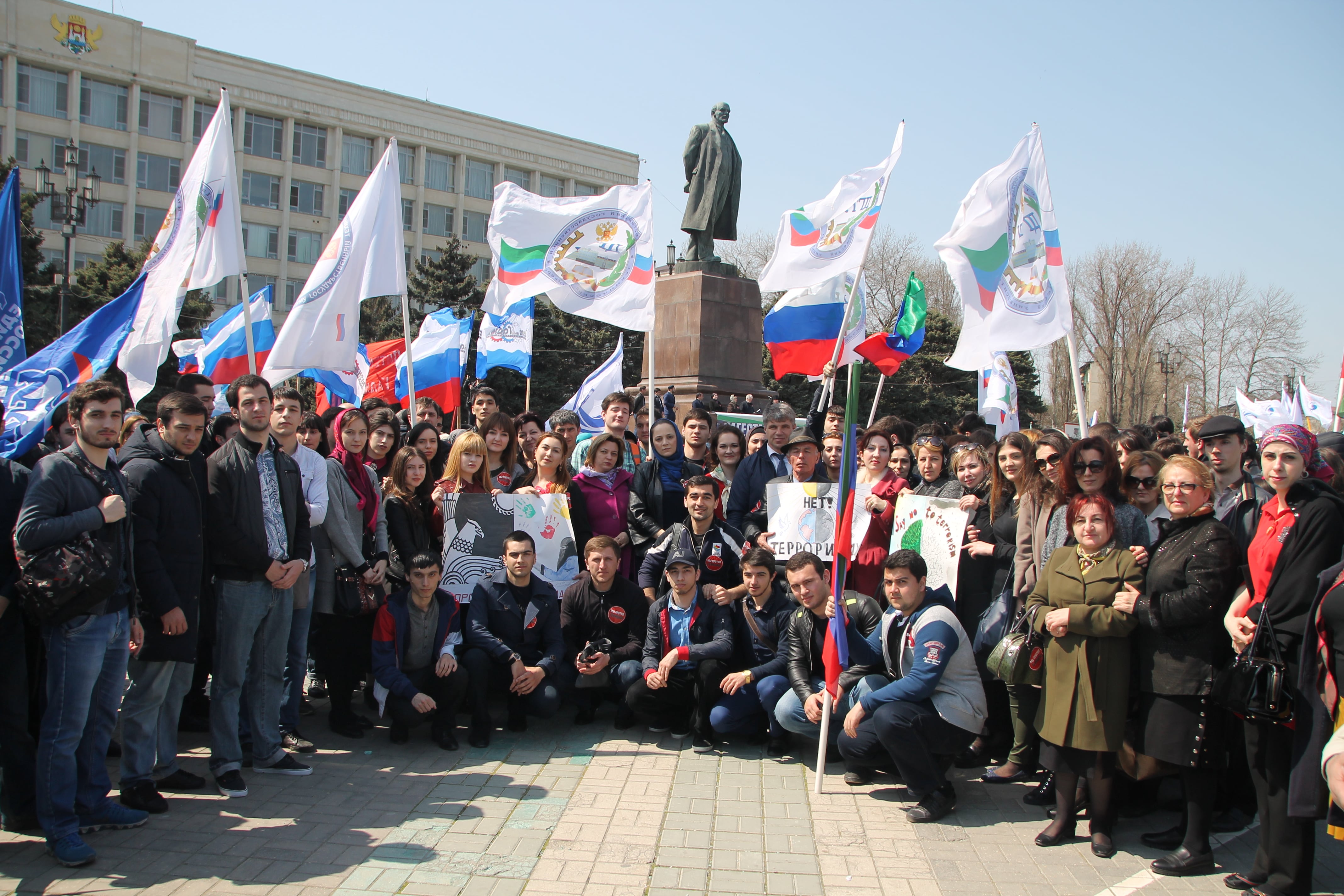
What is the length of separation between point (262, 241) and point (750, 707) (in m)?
64.6

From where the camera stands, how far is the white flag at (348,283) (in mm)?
8664

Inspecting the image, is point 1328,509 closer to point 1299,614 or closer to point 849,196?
point 1299,614

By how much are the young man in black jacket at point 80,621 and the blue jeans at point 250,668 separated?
2.33 feet

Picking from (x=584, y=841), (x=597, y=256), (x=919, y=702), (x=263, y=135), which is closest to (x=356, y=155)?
(x=263, y=135)

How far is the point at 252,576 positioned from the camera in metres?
5.53

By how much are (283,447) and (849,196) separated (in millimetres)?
5036

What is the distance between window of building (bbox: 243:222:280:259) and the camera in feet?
204

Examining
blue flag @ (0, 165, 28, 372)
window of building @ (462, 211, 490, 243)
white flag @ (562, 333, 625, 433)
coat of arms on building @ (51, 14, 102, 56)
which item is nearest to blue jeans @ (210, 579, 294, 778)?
blue flag @ (0, 165, 28, 372)

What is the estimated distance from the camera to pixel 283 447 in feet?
20.3

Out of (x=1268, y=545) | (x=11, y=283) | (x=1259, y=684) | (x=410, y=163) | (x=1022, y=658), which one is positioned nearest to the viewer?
(x=1259, y=684)

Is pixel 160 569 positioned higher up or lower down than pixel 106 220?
lower down

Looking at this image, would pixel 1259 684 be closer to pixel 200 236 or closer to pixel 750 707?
pixel 750 707

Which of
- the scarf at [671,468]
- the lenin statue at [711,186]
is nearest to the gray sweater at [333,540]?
the scarf at [671,468]

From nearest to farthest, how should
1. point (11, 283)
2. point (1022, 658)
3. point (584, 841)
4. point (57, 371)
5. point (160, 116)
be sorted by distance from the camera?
point (584, 841)
point (1022, 658)
point (11, 283)
point (57, 371)
point (160, 116)
